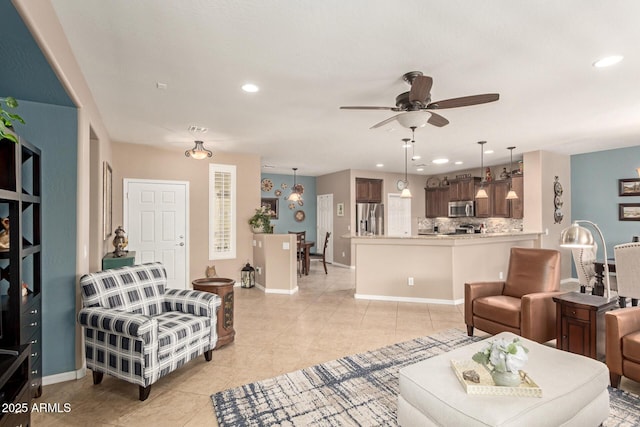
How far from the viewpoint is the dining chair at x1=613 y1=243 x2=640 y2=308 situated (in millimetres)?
3635

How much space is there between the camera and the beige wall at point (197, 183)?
5.62m

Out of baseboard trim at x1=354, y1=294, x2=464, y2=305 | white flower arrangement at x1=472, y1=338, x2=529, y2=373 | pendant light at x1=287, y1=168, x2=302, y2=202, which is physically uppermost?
pendant light at x1=287, y1=168, x2=302, y2=202

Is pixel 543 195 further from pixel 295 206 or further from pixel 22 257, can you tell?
pixel 22 257

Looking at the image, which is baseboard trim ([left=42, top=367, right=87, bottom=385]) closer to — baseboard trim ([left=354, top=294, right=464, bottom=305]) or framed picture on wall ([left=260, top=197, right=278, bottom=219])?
baseboard trim ([left=354, top=294, right=464, bottom=305])

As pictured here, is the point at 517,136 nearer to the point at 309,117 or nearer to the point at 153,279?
the point at 309,117

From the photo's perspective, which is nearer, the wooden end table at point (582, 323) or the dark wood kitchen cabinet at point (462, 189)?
the wooden end table at point (582, 323)

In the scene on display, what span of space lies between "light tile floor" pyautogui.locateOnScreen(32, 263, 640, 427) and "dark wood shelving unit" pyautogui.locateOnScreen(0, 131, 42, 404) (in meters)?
0.49

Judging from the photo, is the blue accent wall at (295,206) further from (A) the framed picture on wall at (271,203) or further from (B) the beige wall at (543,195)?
(B) the beige wall at (543,195)

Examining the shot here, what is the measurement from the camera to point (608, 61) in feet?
8.80

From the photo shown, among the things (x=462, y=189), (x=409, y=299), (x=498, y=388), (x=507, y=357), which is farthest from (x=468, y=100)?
(x=462, y=189)

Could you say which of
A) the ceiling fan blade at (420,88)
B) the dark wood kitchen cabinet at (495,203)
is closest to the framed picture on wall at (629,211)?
the dark wood kitchen cabinet at (495,203)

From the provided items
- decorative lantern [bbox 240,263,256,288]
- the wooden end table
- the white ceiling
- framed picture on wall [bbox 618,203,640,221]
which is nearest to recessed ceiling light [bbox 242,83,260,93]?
the white ceiling

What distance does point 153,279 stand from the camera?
3.25 metres

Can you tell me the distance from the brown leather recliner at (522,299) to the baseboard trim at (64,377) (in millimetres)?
3845
